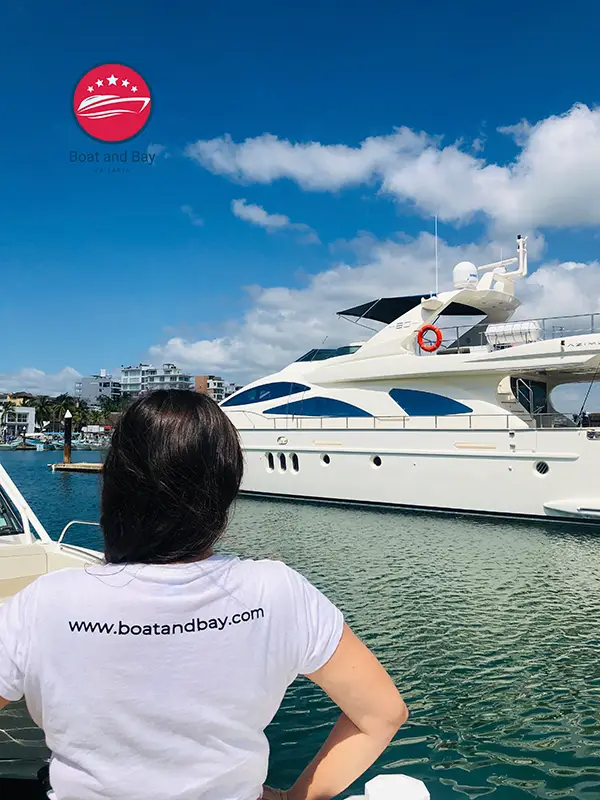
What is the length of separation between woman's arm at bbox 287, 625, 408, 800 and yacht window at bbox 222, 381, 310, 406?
19.1m

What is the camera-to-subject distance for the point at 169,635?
1.30 meters

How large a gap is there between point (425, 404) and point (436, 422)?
0.70 metres

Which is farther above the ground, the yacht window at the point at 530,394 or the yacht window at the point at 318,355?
the yacht window at the point at 318,355

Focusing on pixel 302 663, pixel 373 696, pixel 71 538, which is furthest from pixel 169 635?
pixel 71 538

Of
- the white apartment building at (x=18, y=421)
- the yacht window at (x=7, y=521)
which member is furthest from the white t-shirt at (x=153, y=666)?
the white apartment building at (x=18, y=421)

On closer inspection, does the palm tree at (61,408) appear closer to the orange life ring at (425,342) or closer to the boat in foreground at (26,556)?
the orange life ring at (425,342)

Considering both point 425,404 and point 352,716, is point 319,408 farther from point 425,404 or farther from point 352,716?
point 352,716

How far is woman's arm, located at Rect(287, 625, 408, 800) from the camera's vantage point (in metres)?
1.42

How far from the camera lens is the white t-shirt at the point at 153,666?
50.7 inches

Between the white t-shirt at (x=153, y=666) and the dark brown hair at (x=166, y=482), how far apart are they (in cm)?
7

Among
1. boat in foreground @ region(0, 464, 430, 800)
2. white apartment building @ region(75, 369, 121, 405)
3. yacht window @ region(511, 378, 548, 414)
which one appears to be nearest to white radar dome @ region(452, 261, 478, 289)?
yacht window @ region(511, 378, 548, 414)

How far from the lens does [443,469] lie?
16766 mm

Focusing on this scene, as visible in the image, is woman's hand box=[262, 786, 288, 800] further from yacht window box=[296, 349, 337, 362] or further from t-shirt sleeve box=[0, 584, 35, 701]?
yacht window box=[296, 349, 337, 362]

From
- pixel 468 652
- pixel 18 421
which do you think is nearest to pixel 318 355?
pixel 468 652
